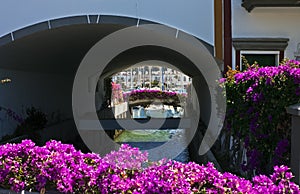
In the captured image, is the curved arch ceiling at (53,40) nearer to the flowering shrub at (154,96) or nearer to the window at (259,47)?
the window at (259,47)

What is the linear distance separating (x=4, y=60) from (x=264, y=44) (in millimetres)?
5818

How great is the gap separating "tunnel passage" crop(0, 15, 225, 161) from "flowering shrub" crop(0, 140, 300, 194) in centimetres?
413

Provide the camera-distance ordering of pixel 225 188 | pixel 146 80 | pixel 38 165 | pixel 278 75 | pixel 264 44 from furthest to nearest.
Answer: pixel 146 80, pixel 264 44, pixel 278 75, pixel 38 165, pixel 225 188

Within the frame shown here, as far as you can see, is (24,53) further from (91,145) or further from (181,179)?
(181,179)

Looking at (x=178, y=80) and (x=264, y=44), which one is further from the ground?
(x=178, y=80)

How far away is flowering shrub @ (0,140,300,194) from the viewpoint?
106 inches

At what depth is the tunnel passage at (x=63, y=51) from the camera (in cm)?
701

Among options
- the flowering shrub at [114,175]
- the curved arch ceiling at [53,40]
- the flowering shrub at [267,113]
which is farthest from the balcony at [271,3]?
the flowering shrub at [114,175]

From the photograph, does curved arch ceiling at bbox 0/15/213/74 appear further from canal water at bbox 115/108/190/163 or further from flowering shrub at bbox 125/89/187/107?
flowering shrub at bbox 125/89/187/107

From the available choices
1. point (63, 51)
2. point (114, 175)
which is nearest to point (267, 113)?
point (114, 175)

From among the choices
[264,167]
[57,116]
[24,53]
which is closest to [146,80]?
[57,116]

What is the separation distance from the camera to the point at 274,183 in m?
2.74

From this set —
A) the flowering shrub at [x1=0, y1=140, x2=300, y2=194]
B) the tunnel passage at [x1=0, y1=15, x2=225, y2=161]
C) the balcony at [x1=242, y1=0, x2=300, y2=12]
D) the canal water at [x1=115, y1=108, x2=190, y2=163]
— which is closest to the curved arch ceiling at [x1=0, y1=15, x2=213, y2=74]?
the tunnel passage at [x1=0, y1=15, x2=225, y2=161]

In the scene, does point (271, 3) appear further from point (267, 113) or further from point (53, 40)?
point (53, 40)
